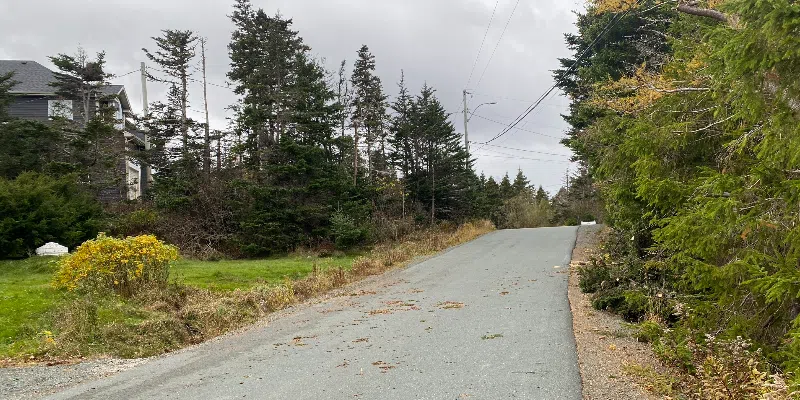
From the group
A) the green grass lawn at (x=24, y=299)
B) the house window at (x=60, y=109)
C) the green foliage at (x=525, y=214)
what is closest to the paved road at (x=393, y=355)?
the green grass lawn at (x=24, y=299)

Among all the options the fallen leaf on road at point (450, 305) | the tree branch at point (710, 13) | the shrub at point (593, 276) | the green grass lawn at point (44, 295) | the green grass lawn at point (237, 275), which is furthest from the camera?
the green grass lawn at point (237, 275)

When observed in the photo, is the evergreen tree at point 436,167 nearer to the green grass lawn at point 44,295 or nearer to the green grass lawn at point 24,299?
the green grass lawn at point 44,295

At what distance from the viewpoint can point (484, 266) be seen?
16297mm

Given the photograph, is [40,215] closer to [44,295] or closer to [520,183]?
[44,295]

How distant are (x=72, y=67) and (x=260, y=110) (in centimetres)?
1073

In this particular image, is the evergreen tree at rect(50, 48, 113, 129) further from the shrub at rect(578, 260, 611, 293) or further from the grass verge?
the shrub at rect(578, 260, 611, 293)

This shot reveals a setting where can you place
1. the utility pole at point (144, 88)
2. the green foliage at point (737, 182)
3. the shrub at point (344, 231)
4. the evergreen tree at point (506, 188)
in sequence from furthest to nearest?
the evergreen tree at point (506, 188) < the utility pole at point (144, 88) < the shrub at point (344, 231) < the green foliage at point (737, 182)

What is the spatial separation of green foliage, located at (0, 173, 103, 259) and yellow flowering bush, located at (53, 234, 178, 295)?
25.0 feet

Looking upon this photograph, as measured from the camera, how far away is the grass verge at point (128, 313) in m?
8.27

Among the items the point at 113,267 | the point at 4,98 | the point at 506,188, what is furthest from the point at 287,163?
the point at 506,188

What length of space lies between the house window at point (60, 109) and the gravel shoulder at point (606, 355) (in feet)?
87.2

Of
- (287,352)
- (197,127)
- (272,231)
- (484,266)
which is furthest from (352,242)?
(287,352)

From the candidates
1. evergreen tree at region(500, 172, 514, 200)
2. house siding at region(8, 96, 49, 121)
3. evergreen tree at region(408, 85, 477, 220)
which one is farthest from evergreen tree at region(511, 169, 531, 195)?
house siding at region(8, 96, 49, 121)

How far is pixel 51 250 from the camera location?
17.9 m
